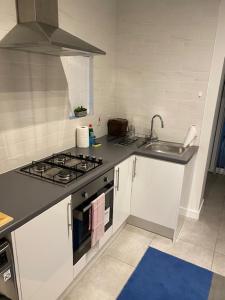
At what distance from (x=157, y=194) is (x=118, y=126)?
92 cm

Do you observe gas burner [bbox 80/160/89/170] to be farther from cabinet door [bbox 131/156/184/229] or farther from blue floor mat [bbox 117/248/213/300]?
blue floor mat [bbox 117/248/213/300]

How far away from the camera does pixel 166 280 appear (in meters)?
1.94

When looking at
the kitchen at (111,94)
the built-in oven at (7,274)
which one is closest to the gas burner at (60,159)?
the kitchen at (111,94)

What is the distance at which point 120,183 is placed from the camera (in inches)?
86.0

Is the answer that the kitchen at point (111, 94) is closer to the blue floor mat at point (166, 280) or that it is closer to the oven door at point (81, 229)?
the oven door at point (81, 229)

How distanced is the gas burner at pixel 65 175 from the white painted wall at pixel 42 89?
1.24 ft

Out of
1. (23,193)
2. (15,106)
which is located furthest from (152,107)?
(23,193)

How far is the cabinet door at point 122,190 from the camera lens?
6.99ft

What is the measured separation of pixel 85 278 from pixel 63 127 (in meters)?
1.33

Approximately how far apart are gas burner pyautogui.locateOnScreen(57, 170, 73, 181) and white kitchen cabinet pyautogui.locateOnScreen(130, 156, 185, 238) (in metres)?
0.85

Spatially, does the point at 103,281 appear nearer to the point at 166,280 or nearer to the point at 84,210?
the point at 166,280

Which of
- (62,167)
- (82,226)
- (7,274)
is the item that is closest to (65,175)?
(62,167)

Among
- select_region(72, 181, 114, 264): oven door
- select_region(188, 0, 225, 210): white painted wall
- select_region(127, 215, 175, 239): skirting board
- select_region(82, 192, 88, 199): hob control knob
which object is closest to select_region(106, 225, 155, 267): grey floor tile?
select_region(127, 215, 175, 239): skirting board

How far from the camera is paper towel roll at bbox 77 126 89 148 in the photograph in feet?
7.73
